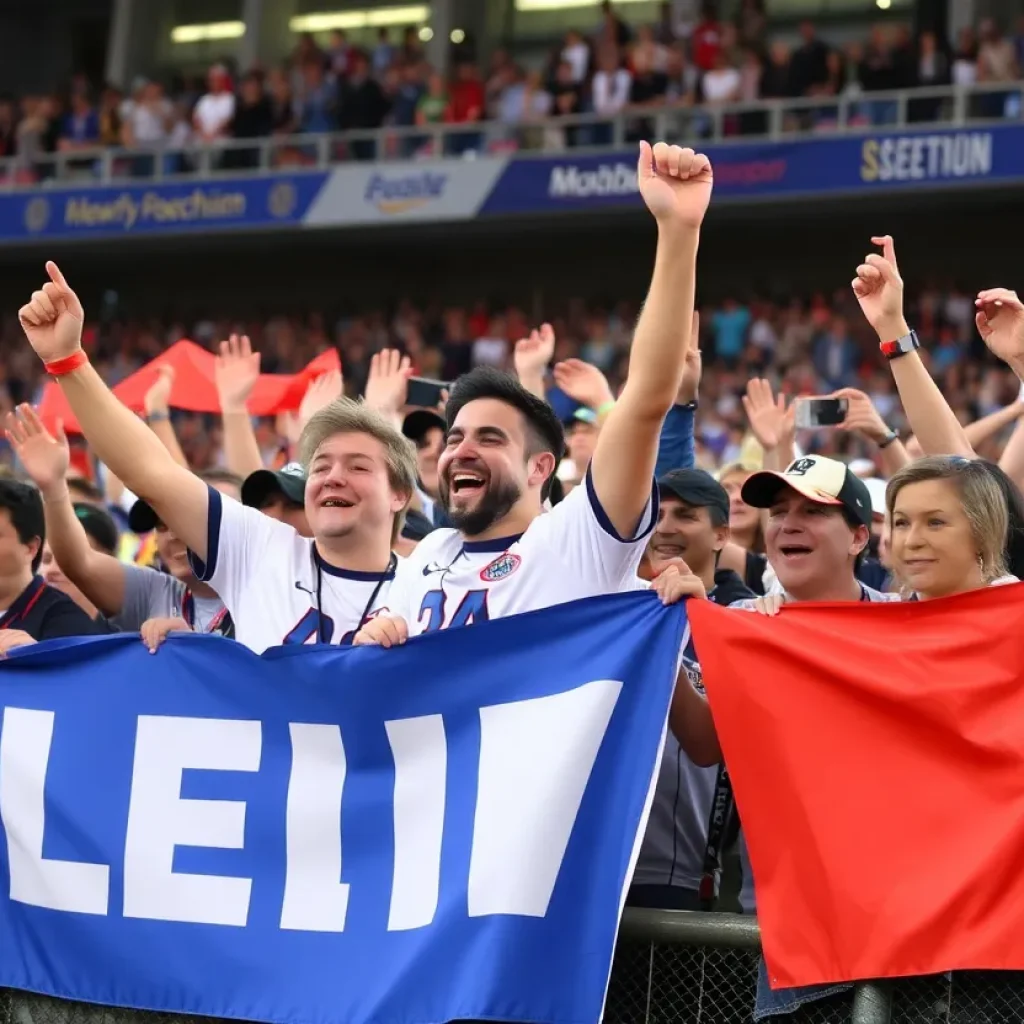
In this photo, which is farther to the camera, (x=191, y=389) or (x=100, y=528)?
(x=191, y=389)

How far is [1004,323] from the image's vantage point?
481 cm

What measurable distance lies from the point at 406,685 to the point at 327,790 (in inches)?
12.5

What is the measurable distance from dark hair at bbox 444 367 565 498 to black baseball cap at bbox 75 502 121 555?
2538 millimetres

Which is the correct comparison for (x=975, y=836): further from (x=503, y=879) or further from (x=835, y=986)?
(x=503, y=879)

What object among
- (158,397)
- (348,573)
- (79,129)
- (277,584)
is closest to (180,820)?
(277,584)

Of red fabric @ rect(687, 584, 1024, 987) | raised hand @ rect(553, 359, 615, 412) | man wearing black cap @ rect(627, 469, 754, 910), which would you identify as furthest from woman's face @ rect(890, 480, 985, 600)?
raised hand @ rect(553, 359, 615, 412)

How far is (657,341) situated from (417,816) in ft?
3.95

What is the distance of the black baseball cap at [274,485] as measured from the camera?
224 inches

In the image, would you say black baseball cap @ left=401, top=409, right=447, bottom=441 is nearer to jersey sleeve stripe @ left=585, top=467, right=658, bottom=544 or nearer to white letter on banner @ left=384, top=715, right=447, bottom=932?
white letter on banner @ left=384, top=715, right=447, bottom=932

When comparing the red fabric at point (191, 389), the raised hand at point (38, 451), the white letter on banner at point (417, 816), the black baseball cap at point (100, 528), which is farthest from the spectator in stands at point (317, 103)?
the white letter on banner at point (417, 816)

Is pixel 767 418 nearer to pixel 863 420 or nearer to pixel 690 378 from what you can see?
pixel 863 420

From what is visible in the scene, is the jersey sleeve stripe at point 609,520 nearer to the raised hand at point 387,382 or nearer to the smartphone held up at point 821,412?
the smartphone held up at point 821,412

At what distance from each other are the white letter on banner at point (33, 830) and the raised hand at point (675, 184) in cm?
210

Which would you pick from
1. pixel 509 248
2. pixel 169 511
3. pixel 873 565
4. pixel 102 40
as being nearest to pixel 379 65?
pixel 509 248
